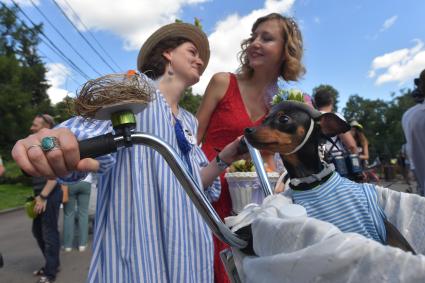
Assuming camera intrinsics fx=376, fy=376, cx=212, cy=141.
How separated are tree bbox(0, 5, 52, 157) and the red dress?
68.6 feet

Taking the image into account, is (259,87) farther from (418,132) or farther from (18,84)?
(18,84)

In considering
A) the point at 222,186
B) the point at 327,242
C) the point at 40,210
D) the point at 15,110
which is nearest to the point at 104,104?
the point at 327,242

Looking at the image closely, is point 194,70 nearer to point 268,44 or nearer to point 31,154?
point 268,44

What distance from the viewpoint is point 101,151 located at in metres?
0.89

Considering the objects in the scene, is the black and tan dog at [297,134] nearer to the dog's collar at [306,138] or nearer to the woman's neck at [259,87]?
the dog's collar at [306,138]

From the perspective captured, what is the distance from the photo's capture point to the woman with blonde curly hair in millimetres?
2412

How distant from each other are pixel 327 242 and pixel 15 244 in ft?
26.2

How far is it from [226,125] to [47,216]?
136 inches

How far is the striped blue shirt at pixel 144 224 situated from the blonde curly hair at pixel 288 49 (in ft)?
3.77

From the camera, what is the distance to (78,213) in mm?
6191

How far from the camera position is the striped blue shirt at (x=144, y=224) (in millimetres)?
1453

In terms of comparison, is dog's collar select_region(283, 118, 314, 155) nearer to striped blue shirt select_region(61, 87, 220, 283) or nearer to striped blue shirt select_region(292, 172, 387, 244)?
striped blue shirt select_region(292, 172, 387, 244)

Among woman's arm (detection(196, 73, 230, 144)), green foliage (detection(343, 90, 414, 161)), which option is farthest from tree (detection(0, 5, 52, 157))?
green foliage (detection(343, 90, 414, 161))

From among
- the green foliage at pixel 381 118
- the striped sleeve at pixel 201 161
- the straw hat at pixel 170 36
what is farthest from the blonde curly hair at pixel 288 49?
the green foliage at pixel 381 118
